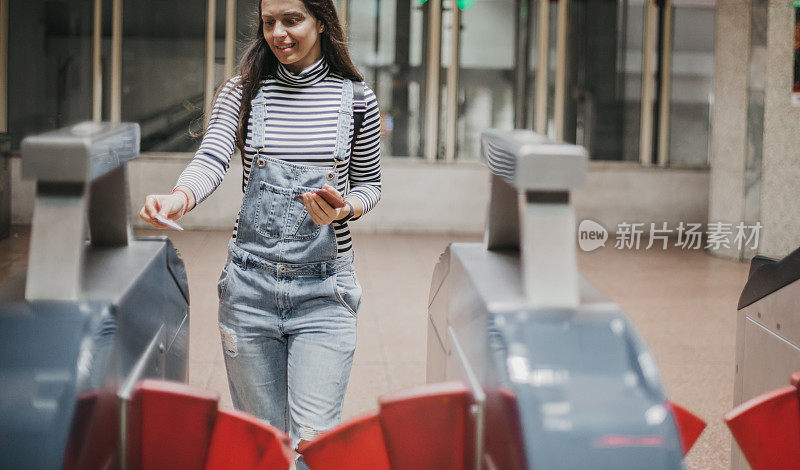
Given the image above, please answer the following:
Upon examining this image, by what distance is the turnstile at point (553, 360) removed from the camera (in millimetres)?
1112

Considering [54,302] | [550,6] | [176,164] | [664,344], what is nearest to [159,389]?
[54,302]

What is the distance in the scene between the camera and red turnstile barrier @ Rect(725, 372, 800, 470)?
1470mm

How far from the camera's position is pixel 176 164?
9.07 metres

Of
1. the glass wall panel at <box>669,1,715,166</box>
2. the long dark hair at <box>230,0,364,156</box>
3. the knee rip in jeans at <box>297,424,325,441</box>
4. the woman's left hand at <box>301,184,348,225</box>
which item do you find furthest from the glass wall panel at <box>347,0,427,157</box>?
the woman's left hand at <box>301,184,348,225</box>

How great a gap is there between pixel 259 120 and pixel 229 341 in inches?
18.7

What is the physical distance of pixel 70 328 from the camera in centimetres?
114

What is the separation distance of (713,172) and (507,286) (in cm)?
719

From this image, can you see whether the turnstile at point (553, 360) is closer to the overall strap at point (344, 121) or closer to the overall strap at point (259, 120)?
the overall strap at point (344, 121)

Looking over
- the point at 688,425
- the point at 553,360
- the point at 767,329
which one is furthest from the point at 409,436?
the point at 767,329

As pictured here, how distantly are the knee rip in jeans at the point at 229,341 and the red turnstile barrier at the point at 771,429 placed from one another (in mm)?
992

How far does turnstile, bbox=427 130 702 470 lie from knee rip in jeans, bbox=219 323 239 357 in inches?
25.3

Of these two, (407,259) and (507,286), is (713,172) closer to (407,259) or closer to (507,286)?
(407,259)

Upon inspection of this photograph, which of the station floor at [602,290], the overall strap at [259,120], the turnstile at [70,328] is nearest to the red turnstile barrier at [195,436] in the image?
the turnstile at [70,328]

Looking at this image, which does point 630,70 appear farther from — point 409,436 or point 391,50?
point 409,436
